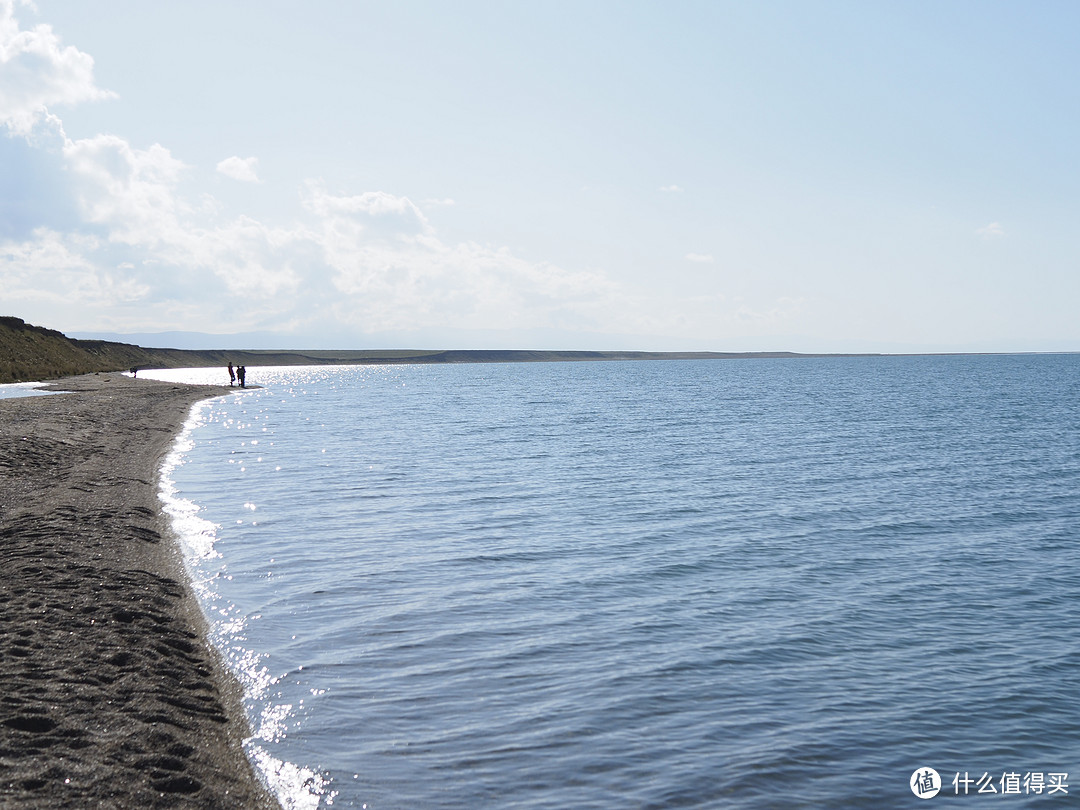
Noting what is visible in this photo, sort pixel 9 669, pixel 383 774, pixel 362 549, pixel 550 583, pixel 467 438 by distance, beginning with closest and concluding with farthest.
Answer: pixel 383 774
pixel 9 669
pixel 550 583
pixel 362 549
pixel 467 438

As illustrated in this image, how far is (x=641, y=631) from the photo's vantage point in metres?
12.9

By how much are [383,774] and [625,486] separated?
20701mm

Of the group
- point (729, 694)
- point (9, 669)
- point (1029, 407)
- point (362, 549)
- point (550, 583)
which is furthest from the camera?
point (1029, 407)

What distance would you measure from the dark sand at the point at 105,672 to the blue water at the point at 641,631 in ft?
2.00

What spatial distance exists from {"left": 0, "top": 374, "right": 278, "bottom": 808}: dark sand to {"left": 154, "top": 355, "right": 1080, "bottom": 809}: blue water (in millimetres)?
611

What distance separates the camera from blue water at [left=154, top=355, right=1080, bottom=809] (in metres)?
8.52

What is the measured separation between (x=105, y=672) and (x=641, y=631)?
8048 mm

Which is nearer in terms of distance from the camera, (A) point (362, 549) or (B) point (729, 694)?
(B) point (729, 694)

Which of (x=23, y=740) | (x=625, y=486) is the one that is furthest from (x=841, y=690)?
(x=625, y=486)

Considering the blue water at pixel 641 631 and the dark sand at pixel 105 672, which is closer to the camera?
the dark sand at pixel 105 672

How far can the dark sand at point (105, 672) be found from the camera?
7160mm

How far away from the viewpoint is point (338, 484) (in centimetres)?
2769

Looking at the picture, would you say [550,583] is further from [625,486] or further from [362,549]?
[625,486]

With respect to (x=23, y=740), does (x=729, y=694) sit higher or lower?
lower
